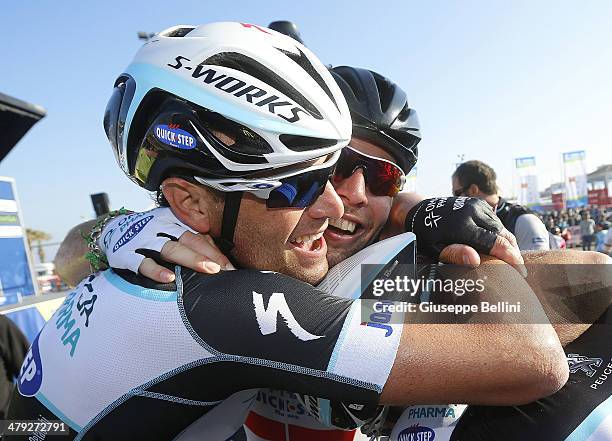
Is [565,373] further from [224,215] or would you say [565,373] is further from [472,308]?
[224,215]

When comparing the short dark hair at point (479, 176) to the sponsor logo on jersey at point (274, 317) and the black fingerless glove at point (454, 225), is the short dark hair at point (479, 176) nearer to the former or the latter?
the black fingerless glove at point (454, 225)

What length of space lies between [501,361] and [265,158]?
39.1 inches

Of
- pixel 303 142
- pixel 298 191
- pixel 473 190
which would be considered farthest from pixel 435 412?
pixel 473 190

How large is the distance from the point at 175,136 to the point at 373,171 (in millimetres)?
1055

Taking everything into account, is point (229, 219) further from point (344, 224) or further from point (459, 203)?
point (459, 203)

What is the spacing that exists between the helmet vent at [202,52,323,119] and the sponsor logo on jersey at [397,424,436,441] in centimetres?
116

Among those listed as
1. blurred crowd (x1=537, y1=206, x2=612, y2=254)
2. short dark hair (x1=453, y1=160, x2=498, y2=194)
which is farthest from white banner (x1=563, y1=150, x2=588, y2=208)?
short dark hair (x1=453, y1=160, x2=498, y2=194)

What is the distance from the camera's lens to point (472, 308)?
144 centimetres

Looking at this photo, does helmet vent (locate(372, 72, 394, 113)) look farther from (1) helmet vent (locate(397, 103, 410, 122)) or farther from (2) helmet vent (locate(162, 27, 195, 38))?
(2) helmet vent (locate(162, 27, 195, 38))

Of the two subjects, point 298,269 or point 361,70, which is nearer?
point 298,269

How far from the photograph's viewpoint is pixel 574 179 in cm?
3619

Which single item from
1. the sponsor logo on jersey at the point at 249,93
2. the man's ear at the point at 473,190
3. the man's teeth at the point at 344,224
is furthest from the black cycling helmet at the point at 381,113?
the man's ear at the point at 473,190

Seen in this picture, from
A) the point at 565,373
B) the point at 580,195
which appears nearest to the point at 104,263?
the point at 565,373

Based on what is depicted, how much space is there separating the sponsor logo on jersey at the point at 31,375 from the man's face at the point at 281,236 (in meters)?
0.79
